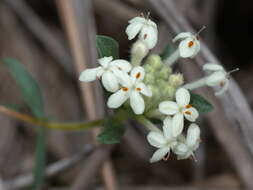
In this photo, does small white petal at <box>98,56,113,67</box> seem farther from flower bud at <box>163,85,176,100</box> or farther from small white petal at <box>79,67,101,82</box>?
flower bud at <box>163,85,176,100</box>

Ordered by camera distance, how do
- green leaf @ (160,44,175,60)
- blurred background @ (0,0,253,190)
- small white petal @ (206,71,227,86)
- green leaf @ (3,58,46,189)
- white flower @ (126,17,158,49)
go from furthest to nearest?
blurred background @ (0,0,253,190), green leaf @ (3,58,46,189), green leaf @ (160,44,175,60), small white petal @ (206,71,227,86), white flower @ (126,17,158,49)

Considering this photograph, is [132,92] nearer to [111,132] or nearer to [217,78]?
[111,132]

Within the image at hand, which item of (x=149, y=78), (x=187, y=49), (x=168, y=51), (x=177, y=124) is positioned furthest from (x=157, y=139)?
(x=168, y=51)

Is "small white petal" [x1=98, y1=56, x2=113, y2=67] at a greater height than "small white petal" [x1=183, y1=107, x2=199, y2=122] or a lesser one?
greater

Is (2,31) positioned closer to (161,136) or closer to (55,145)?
(55,145)

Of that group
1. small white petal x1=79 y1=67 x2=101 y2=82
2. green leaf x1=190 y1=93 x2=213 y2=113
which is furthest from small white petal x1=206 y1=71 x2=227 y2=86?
small white petal x1=79 y1=67 x2=101 y2=82

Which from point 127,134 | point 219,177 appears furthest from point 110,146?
point 219,177
